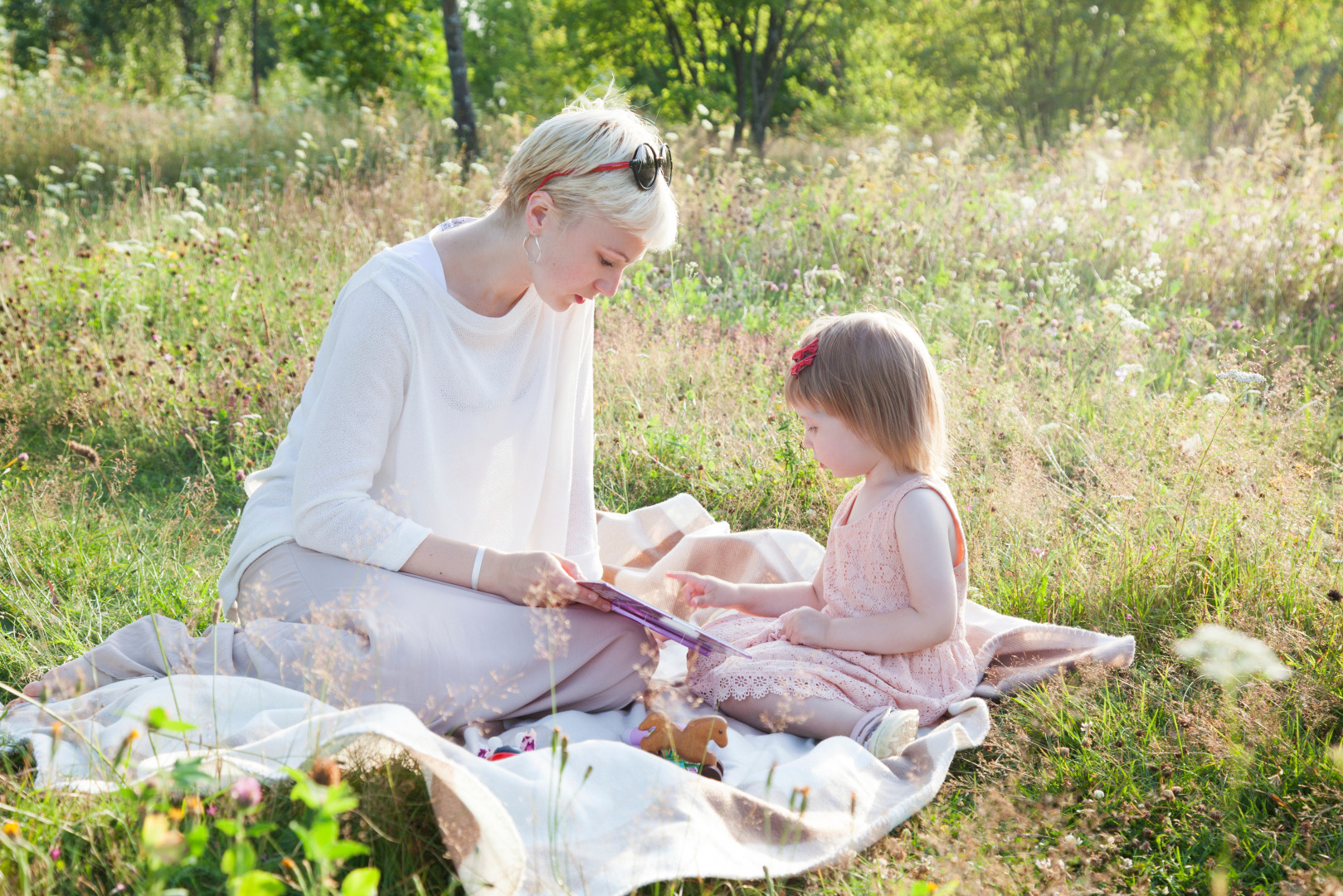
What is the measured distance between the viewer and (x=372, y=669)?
7.07ft

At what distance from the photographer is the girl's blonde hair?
239 cm

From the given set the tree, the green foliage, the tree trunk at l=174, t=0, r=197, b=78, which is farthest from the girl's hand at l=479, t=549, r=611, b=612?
the tree trunk at l=174, t=0, r=197, b=78

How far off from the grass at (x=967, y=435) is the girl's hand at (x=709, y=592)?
0.74 m

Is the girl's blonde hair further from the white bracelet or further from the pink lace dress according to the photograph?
the white bracelet

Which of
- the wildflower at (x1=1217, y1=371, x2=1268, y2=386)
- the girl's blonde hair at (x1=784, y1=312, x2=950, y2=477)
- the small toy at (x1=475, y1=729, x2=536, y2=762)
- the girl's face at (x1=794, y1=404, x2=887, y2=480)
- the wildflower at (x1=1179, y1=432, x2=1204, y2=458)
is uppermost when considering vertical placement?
the girl's blonde hair at (x1=784, y1=312, x2=950, y2=477)

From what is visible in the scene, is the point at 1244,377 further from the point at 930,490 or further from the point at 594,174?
the point at 594,174

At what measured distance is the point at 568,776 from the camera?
1.80 meters

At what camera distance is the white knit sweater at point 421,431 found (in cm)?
228

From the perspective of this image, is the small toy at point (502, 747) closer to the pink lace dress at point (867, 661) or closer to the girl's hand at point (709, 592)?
the pink lace dress at point (867, 661)

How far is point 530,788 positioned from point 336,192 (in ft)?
→ 19.5

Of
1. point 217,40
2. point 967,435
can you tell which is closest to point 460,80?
point 967,435

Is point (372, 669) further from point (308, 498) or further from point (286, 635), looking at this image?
point (308, 498)

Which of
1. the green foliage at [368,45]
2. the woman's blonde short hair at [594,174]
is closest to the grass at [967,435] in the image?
the woman's blonde short hair at [594,174]

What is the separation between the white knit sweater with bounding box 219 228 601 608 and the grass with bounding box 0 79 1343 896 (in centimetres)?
67
